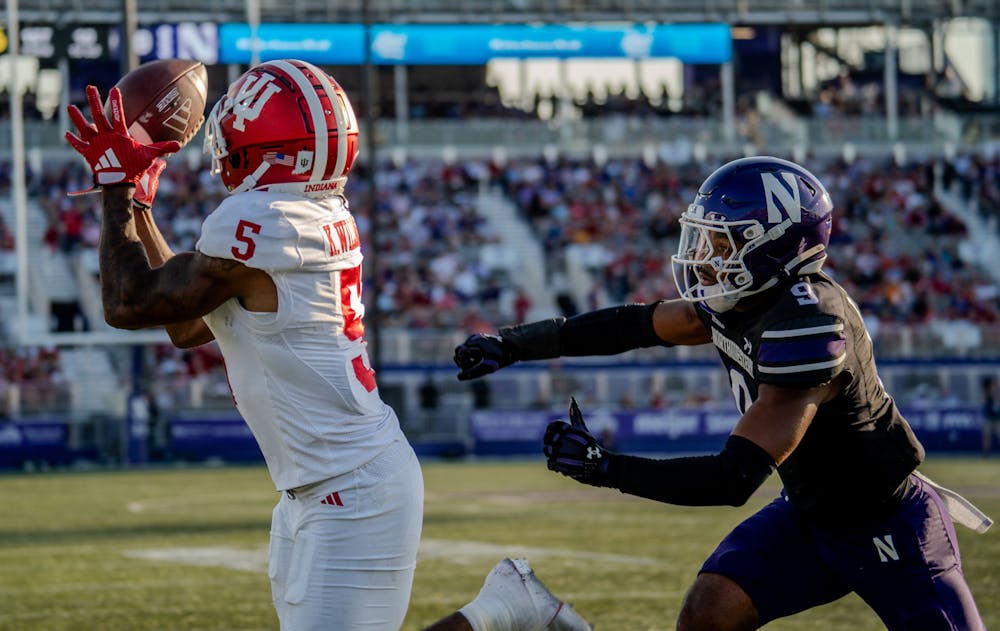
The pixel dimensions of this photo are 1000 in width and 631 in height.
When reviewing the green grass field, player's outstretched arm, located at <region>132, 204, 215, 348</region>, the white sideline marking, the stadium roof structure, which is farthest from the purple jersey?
the stadium roof structure

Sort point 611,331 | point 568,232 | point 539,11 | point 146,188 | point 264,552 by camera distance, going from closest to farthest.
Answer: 1. point 146,188
2. point 611,331
3. point 264,552
4. point 568,232
5. point 539,11

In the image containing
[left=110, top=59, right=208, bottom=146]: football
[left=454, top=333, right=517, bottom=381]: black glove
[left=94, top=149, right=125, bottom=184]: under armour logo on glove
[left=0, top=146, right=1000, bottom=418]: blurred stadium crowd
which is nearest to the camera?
[left=94, top=149, right=125, bottom=184]: under armour logo on glove

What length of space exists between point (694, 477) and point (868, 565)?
847mm

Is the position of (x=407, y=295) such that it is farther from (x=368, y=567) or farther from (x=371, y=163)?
(x=368, y=567)

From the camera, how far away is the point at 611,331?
4922mm

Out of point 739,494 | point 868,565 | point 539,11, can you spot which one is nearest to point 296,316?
point 739,494

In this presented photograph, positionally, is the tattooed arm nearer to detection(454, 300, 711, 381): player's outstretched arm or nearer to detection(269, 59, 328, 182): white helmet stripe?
detection(269, 59, 328, 182): white helmet stripe

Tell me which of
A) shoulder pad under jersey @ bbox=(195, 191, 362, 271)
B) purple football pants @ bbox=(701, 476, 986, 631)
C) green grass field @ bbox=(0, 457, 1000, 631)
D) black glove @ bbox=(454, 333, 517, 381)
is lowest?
green grass field @ bbox=(0, 457, 1000, 631)

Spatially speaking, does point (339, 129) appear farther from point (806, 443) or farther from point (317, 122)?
point (806, 443)

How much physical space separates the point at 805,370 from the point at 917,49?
36578 mm

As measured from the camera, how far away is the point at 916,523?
4434 millimetres

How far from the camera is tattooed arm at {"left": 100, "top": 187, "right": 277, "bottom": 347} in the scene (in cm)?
384

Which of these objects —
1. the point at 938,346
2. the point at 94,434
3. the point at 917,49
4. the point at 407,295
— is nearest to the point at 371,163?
the point at 407,295

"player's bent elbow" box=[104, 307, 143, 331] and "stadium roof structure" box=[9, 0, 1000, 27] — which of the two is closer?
"player's bent elbow" box=[104, 307, 143, 331]
